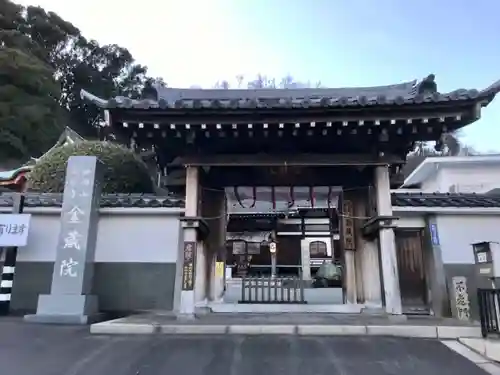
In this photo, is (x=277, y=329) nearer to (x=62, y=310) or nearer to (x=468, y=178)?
(x=62, y=310)

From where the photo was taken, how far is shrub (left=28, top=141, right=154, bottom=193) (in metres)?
9.98

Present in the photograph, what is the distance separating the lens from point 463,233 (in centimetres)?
805

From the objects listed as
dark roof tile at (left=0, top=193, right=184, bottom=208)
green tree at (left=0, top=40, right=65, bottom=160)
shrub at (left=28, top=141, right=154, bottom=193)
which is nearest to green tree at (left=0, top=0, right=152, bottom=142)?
green tree at (left=0, top=40, right=65, bottom=160)

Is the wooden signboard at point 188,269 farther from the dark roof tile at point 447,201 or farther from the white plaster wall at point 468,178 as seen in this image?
the white plaster wall at point 468,178

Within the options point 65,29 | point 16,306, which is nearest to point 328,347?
point 16,306

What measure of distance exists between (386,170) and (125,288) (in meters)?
5.83

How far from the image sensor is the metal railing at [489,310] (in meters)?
5.04

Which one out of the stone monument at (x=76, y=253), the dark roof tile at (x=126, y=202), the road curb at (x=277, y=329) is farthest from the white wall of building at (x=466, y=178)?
the stone monument at (x=76, y=253)

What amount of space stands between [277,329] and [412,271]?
383 centimetres

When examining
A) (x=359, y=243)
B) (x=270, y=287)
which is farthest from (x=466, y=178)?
(x=270, y=287)

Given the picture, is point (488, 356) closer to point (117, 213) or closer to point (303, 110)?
→ point (303, 110)

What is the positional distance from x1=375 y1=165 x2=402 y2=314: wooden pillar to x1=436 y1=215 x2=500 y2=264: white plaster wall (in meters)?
1.62

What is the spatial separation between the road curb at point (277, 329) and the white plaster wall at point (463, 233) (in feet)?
8.16

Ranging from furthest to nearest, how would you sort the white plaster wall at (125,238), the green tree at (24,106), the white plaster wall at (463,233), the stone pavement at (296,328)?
the green tree at (24,106) < the white plaster wall at (125,238) < the white plaster wall at (463,233) < the stone pavement at (296,328)
